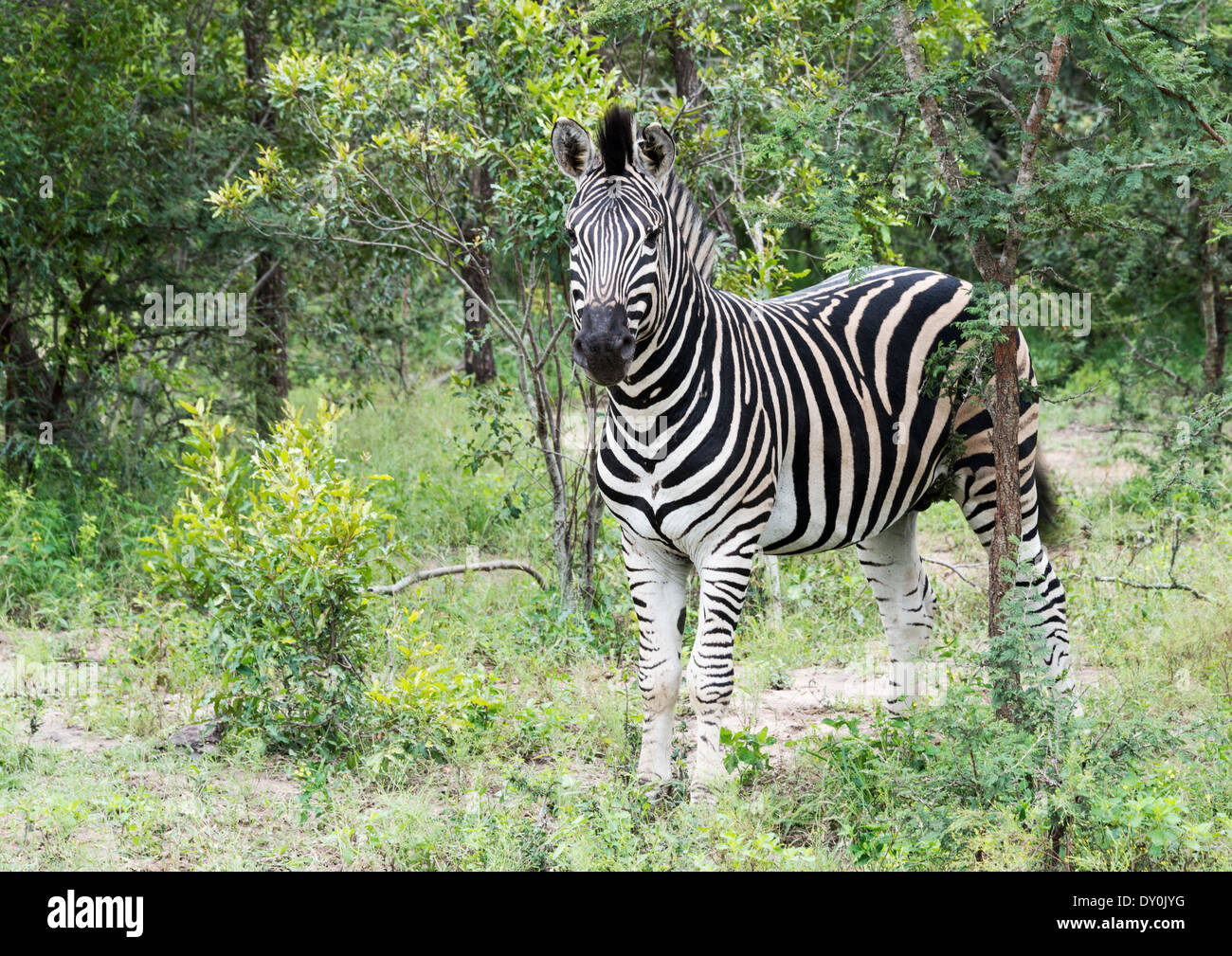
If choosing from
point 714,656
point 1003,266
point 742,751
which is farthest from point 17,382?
point 1003,266

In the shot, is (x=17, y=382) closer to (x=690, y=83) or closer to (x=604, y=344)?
(x=690, y=83)

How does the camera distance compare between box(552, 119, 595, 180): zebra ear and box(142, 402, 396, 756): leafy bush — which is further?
box(142, 402, 396, 756): leafy bush

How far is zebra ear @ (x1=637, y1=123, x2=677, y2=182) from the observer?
449cm

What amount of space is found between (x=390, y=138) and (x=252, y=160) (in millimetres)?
3590

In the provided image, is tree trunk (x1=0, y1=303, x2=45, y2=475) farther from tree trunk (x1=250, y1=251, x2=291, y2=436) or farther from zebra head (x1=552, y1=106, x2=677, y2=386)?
zebra head (x1=552, y1=106, x2=677, y2=386)

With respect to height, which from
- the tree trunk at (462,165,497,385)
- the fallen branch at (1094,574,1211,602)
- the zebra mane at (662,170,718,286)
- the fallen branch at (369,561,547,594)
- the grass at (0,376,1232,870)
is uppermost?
the tree trunk at (462,165,497,385)

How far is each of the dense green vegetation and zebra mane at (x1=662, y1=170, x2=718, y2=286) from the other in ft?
1.46

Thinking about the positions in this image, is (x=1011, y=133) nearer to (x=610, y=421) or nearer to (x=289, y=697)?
(x=610, y=421)

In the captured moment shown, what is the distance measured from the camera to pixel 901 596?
5.62 m

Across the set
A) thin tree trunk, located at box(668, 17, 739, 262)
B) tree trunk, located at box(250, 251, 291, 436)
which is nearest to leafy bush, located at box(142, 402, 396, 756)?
thin tree trunk, located at box(668, 17, 739, 262)

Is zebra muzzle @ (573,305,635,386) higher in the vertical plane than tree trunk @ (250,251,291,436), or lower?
lower

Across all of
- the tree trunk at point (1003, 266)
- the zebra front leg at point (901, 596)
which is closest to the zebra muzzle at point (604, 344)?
the tree trunk at point (1003, 266)
